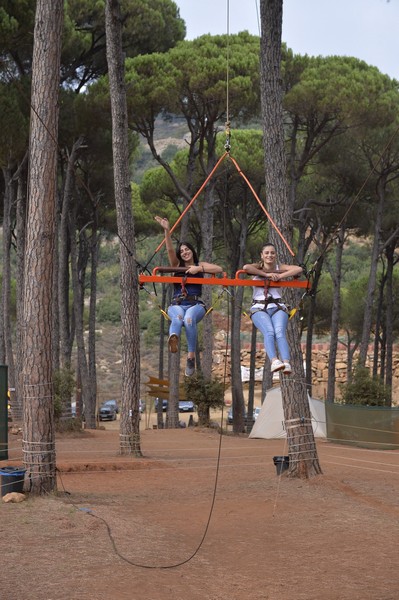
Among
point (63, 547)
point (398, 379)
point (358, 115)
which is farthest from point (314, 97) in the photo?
point (398, 379)

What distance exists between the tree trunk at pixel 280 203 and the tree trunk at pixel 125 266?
3521 millimetres

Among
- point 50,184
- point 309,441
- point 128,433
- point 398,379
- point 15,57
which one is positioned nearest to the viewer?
point 50,184

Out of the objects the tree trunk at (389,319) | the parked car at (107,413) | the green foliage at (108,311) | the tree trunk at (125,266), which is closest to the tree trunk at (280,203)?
the tree trunk at (125,266)

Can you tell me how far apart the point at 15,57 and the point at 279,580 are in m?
19.2

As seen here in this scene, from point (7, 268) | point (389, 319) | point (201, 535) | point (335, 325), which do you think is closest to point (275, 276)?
point (201, 535)

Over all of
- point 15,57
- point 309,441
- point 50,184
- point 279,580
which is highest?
point 15,57

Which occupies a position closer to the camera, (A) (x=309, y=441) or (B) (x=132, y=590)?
(B) (x=132, y=590)

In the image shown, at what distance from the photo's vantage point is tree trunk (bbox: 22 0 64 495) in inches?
441

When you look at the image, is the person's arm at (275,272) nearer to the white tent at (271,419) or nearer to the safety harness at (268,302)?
the safety harness at (268,302)

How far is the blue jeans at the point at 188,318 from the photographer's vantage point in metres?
7.80

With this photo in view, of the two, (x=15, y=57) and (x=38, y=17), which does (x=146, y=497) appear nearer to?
(x=38, y=17)

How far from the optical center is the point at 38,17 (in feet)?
38.7

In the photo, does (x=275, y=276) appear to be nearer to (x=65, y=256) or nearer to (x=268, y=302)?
(x=268, y=302)

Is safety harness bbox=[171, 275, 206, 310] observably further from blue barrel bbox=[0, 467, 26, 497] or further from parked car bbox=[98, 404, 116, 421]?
parked car bbox=[98, 404, 116, 421]
